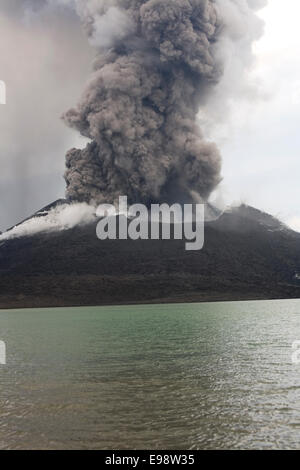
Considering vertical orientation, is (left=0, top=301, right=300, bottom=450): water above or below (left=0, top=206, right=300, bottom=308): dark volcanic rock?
below

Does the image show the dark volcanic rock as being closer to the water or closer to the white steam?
the white steam

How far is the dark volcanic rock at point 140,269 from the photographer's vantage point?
434 ft

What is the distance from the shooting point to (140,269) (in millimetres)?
143375

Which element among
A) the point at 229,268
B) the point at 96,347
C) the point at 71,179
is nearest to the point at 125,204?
the point at 71,179

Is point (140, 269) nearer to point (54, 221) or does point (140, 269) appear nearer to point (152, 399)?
point (54, 221)

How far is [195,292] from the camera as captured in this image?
5276 inches

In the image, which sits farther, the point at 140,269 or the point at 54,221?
Result: the point at 54,221

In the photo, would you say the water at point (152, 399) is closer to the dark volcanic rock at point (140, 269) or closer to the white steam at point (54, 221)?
the dark volcanic rock at point (140, 269)

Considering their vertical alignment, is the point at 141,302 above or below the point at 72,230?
below

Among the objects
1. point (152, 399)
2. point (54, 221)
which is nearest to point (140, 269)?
point (54, 221)

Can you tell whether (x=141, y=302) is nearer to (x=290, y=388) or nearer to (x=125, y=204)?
(x=125, y=204)

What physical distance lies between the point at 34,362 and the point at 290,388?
12420 mm

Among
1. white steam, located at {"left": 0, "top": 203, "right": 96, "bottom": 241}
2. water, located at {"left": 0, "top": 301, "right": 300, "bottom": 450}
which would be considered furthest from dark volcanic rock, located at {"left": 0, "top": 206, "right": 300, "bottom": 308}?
water, located at {"left": 0, "top": 301, "right": 300, "bottom": 450}

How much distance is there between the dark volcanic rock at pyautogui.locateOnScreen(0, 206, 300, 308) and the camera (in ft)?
434
